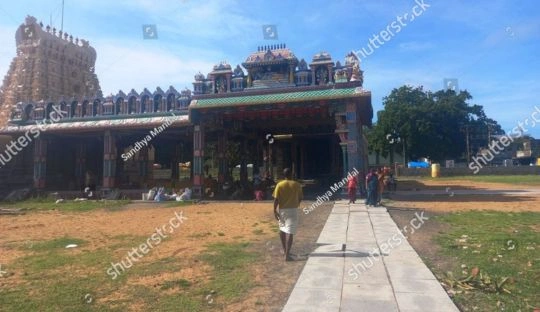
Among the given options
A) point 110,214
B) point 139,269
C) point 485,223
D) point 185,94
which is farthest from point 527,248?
point 185,94

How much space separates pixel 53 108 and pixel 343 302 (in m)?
24.3

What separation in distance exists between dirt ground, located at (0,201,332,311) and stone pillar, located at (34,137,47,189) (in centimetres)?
745

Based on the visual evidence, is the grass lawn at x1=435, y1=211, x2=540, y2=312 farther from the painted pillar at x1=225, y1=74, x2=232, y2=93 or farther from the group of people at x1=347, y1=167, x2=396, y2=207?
the painted pillar at x1=225, y1=74, x2=232, y2=93

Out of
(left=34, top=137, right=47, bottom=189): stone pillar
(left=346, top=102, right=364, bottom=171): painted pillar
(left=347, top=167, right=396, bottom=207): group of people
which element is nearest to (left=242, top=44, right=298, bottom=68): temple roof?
(left=346, top=102, right=364, bottom=171): painted pillar

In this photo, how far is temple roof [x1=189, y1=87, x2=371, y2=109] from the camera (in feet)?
55.3

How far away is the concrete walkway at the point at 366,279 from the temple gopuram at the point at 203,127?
31.2 feet

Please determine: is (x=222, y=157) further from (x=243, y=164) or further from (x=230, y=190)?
(x=243, y=164)

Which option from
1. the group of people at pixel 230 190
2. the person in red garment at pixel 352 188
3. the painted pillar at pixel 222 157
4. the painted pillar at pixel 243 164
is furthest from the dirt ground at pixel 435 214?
the painted pillar at pixel 243 164

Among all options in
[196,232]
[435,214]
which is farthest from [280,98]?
[196,232]

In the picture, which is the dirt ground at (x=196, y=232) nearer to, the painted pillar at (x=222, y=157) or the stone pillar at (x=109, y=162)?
the stone pillar at (x=109, y=162)

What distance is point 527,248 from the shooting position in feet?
25.1

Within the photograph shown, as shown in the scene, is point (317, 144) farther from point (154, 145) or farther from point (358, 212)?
point (358, 212)

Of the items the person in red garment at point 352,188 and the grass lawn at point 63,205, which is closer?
the person in red garment at point 352,188

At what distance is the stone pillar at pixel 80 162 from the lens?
26.0 metres
